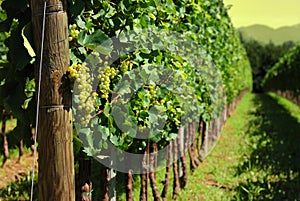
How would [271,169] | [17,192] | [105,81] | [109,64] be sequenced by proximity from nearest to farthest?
[105,81], [109,64], [17,192], [271,169]

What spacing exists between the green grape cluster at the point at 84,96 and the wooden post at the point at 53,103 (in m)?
0.11

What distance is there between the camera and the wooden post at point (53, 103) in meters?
2.13

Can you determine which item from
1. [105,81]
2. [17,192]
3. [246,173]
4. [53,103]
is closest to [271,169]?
[246,173]

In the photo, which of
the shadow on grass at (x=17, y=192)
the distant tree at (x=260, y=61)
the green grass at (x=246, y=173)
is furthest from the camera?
the distant tree at (x=260, y=61)

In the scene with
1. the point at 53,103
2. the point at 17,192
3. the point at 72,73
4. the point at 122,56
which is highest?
the point at 122,56

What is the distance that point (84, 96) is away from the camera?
2.37m

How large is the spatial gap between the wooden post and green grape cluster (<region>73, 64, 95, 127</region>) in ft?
0.37

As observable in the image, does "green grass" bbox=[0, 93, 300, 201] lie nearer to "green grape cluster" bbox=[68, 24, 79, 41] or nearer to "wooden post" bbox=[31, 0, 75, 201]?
"wooden post" bbox=[31, 0, 75, 201]

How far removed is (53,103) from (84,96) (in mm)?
258

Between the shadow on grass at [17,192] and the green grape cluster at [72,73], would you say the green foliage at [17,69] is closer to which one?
the green grape cluster at [72,73]

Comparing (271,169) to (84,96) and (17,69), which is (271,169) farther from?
(17,69)

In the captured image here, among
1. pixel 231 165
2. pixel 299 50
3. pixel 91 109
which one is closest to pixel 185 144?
pixel 231 165

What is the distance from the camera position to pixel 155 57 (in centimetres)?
350

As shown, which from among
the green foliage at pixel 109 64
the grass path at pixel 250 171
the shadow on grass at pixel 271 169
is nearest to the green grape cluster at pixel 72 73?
the green foliage at pixel 109 64
